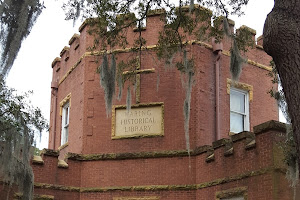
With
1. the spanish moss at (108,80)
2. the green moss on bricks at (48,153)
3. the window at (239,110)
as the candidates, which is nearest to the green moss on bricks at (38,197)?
the green moss on bricks at (48,153)

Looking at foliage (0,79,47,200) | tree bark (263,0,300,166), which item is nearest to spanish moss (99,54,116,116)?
foliage (0,79,47,200)

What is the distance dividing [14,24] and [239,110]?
360 inches

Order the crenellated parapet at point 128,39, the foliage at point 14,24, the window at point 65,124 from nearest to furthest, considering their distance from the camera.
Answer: the foliage at point 14,24 < the crenellated parapet at point 128,39 < the window at point 65,124

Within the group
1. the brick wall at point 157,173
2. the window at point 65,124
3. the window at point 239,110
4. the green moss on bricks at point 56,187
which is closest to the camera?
the brick wall at point 157,173

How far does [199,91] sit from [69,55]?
5.46 meters

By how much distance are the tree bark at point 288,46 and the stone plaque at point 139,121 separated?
7997 millimetres

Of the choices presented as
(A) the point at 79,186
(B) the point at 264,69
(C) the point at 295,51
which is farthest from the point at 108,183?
(C) the point at 295,51

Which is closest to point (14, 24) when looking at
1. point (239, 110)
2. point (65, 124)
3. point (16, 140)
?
point (16, 140)

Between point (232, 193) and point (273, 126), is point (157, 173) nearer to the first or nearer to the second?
point (232, 193)

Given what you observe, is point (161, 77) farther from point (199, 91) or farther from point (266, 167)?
point (266, 167)

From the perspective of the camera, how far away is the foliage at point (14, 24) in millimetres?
9422

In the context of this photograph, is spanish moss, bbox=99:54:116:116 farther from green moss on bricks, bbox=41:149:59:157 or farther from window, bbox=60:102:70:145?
window, bbox=60:102:70:145

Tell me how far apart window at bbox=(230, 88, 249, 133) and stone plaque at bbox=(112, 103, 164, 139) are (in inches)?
99.1

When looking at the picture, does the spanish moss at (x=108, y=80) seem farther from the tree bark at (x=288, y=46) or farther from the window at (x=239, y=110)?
the tree bark at (x=288, y=46)
